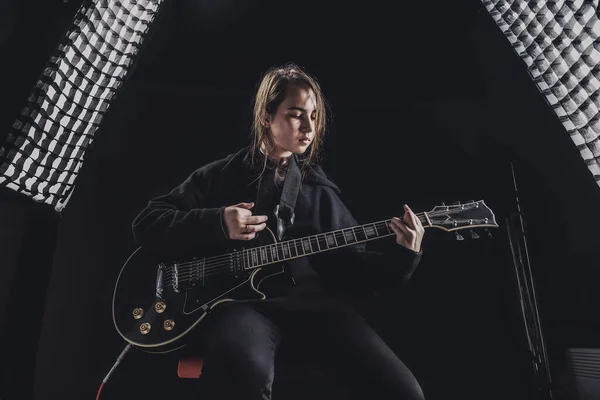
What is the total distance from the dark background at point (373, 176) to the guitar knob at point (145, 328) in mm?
443

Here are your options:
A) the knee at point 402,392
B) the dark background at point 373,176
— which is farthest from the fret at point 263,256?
the dark background at point 373,176

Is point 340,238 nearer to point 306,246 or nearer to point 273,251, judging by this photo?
point 306,246

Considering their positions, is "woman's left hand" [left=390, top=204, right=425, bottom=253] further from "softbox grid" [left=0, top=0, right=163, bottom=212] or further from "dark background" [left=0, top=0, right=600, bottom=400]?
"softbox grid" [left=0, top=0, right=163, bottom=212]

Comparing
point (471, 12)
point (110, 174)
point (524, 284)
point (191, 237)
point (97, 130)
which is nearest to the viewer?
point (191, 237)

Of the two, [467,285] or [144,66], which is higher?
[144,66]

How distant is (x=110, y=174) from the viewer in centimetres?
190

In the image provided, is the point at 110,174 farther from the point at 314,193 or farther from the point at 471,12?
the point at 471,12

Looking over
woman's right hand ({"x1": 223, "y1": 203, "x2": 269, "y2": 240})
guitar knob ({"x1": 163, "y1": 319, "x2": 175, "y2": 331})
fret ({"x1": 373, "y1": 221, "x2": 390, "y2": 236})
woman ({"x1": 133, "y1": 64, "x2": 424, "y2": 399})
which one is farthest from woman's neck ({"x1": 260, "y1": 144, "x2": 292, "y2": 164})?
guitar knob ({"x1": 163, "y1": 319, "x2": 175, "y2": 331})

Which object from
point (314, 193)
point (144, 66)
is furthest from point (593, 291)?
point (144, 66)

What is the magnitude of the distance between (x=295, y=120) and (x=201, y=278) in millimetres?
607

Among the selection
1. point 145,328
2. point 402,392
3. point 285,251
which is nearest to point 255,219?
point 285,251

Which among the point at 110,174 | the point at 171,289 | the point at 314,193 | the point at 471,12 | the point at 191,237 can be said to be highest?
the point at 471,12

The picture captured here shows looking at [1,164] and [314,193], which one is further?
[314,193]

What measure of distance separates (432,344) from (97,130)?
5.00 ft
